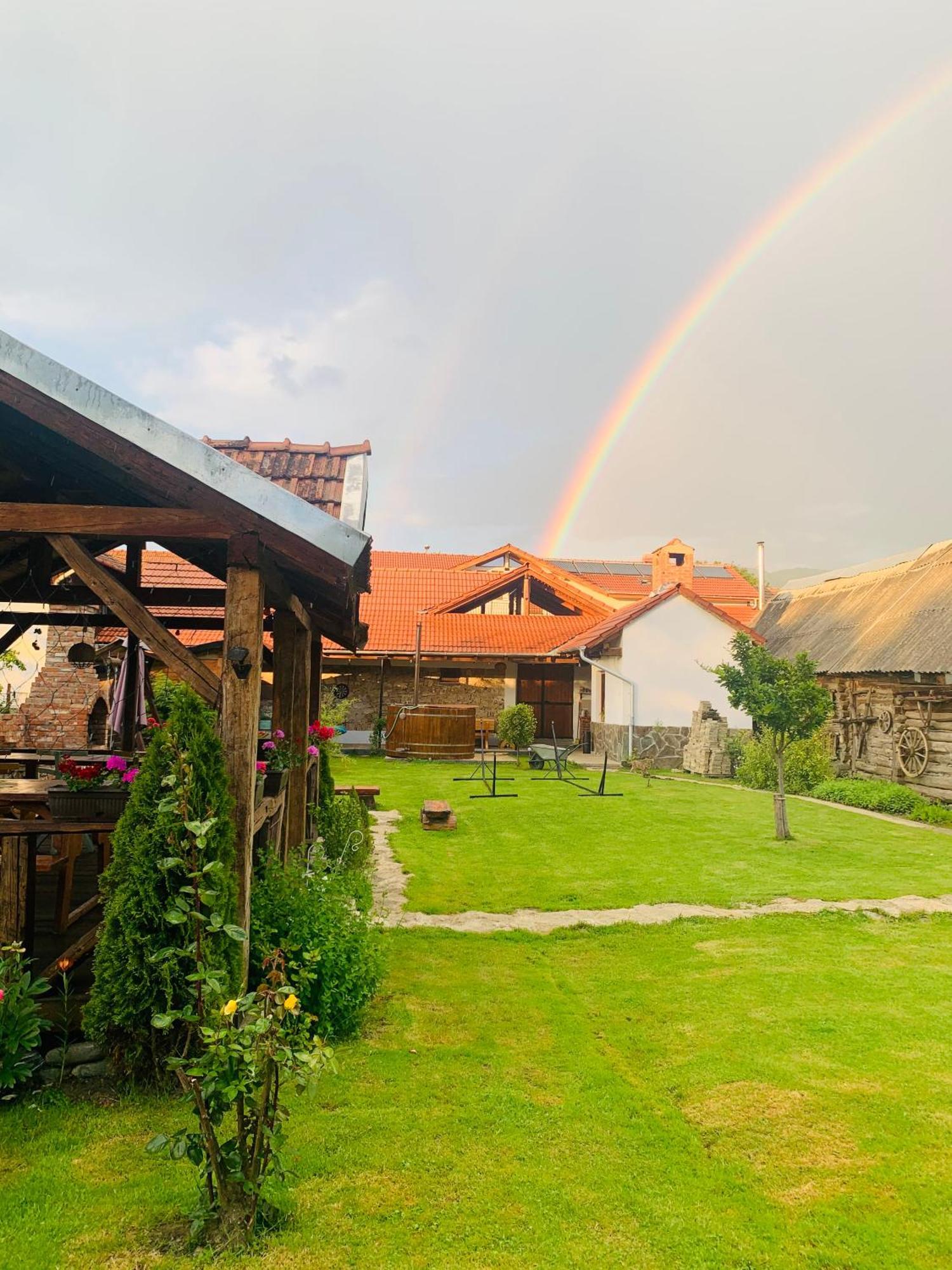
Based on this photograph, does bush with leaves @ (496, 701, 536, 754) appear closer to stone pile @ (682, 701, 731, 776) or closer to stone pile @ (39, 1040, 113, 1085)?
stone pile @ (682, 701, 731, 776)

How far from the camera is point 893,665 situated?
50.2ft

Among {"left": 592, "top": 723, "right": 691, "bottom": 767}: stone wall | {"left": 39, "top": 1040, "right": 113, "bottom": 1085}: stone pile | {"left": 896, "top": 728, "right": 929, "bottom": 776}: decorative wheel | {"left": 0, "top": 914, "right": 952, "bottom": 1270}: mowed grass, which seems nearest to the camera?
{"left": 0, "top": 914, "right": 952, "bottom": 1270}: mowed grass

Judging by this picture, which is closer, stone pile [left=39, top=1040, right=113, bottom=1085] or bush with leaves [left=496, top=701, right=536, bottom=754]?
stone pile [left=39, top=1040, right=113, bottom=1085]

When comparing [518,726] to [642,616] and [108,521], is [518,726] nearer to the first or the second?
Answer: [642,616]

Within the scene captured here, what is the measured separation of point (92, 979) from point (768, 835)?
9.54m

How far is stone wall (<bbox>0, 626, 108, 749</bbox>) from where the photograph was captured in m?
17.5

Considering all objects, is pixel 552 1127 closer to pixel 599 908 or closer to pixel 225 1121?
pixel 225 1121

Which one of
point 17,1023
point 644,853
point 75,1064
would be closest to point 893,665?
point 644,853

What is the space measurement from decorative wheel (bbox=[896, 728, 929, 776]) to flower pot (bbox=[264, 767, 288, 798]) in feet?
42.8

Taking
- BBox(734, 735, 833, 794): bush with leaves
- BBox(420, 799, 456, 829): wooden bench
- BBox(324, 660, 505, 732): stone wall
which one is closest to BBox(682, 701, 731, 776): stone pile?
BBox(734, 735, 833, 794): bush with leaves

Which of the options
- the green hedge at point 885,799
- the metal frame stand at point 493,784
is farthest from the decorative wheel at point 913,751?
the metal frame stand at point 493,784

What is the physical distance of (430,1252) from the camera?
2.94 meters

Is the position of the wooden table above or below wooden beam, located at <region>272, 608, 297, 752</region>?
below

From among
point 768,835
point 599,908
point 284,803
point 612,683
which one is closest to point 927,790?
point 768,835
